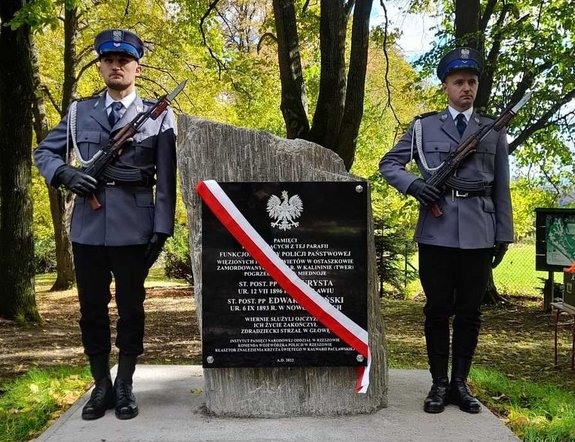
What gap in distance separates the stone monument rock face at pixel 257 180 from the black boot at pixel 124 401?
1.41 ft

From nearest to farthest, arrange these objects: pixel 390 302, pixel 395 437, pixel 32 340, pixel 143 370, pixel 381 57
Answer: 1. pixel 395 437
2. pixel 143 370
3. pixel 32 340
4. pixel 390 302
5. pixel 381 57

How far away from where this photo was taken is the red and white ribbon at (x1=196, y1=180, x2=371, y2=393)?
3.67 meters

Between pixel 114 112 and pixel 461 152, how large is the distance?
200cm

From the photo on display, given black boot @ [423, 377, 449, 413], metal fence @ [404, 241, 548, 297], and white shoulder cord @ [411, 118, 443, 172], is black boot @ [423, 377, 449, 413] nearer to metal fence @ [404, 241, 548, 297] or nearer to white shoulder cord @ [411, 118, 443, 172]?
white shoulder cord @ [411, 118, 443, 172]

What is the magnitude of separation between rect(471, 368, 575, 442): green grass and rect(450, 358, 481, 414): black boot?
30cm

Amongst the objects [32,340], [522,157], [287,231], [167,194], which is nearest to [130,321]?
[167,194]

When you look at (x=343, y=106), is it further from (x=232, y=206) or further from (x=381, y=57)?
(x=381, y=57)

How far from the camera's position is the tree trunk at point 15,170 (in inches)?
356

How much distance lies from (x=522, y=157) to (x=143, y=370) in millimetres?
11780

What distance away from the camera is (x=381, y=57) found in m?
21.6

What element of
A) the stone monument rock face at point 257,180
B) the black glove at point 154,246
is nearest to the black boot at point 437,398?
the stone monument rock face at point 257,180

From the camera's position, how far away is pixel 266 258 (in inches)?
144

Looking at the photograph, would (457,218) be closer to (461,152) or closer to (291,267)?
(461,152)

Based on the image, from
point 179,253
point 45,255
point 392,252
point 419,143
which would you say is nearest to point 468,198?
point 419,143
